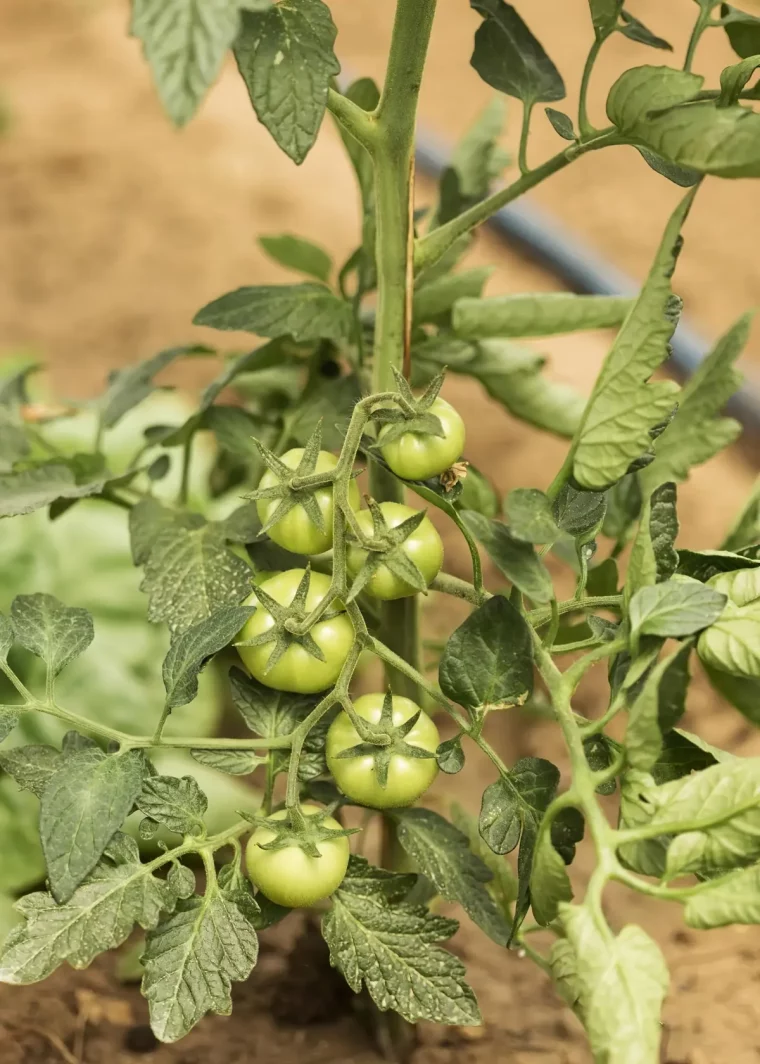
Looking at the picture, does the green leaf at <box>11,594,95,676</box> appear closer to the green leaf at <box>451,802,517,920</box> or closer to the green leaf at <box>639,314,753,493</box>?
the green leaf at <box>451,802,517,920</box>

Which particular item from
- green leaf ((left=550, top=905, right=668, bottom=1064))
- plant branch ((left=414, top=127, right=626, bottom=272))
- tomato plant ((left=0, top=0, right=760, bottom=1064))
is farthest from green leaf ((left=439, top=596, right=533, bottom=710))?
plant branch ((left=414, top=127, right=626, bottom=272))

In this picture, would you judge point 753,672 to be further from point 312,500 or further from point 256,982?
point 256,982

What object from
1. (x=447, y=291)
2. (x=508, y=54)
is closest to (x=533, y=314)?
(x=447, y=291)

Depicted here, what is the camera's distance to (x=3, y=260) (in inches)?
65.8

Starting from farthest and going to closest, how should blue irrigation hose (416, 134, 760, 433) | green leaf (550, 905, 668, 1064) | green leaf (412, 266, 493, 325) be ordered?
blue irrigation hose (416, 134, 760, 433) < green leaf (412, 266, 493, 325) < green leaf (550, 905, 668, 1064)

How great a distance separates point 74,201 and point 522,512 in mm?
1587

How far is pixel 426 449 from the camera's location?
1.52 ft

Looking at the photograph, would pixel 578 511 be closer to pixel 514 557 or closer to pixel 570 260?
pixel 514 557

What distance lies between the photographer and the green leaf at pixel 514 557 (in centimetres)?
45

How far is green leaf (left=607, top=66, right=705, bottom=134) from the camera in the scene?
425 millimetres

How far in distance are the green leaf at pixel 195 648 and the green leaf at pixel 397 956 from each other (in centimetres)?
13

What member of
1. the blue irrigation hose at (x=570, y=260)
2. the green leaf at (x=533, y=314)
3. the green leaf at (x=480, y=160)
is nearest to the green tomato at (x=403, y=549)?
the green leaf at (x=533, y=314)

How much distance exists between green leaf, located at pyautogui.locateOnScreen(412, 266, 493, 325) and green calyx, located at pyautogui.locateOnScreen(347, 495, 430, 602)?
26 cm

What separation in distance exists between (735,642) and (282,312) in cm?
31
